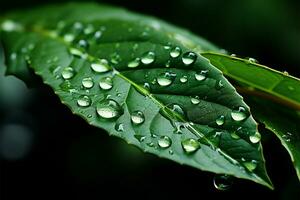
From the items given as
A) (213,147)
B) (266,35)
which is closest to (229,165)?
(213,147)

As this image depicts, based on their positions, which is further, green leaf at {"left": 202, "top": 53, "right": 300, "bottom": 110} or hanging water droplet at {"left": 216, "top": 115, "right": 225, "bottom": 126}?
green leaf at {"left": 202, "top": 53, "right": 300, "bottom": 110}

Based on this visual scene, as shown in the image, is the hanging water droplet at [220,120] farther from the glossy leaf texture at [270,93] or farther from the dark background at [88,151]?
the dark background at [88,151]

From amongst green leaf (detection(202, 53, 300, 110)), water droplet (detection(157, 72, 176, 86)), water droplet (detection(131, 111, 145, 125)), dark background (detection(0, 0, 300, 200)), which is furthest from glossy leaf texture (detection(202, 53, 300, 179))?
dark background (detection(0, 0, 300, 200))

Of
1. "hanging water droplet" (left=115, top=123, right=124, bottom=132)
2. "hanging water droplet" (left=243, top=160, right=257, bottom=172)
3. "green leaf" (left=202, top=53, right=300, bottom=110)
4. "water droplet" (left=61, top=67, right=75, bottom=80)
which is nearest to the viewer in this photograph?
"hanging water droplet" (left=243, top=160, right=257, bottom=172)

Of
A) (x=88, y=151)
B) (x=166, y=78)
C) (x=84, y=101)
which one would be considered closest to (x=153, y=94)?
(x=166, y=78)

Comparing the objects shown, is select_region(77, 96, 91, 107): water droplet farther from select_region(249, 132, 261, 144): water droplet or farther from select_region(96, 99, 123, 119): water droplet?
select_region(249, 132, 261, 144): water droplet

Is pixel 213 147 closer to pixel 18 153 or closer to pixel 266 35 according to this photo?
pixel 18 153

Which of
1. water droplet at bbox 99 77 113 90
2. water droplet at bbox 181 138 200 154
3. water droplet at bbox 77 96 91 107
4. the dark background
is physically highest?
water droplet at bbox 181 138 200 154
